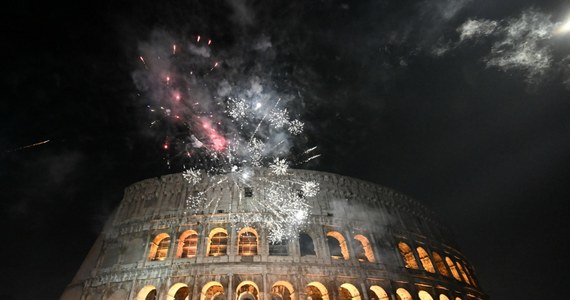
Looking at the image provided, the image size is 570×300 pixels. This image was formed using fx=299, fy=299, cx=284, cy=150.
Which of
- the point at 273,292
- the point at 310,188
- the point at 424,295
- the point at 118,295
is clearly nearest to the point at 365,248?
the point at 424,295

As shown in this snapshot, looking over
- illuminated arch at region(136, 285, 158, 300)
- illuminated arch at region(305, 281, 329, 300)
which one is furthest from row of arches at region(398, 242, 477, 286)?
illuminated arch at region(136, 285, 158, 300)

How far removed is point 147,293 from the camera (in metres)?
18.1

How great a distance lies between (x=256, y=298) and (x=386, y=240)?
1021cm

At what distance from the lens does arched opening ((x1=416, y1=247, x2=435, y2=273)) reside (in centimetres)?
2261

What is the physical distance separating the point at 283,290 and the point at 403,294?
8.14 meters

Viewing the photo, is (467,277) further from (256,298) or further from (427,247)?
(256,298)

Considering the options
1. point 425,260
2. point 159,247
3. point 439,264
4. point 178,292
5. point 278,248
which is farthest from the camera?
Answer: point 439,264

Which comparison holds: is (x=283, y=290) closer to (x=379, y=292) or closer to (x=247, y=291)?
(x=247, y=291)

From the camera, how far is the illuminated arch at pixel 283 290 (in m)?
17.5

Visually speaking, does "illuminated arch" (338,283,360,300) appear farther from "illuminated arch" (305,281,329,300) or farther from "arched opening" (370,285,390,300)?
"arched opening" (370,285,390,300)

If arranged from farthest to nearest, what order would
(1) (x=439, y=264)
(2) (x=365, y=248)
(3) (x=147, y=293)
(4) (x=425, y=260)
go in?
(1) (x=439, y=264)
(4) (x=425, y=260)
(2) (x=365, y=248)
(3) (x=147, y=293)

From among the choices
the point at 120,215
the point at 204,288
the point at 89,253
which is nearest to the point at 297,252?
the point at 204,288

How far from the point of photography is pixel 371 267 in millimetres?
19500

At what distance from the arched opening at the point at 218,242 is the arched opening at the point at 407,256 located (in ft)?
42.2
